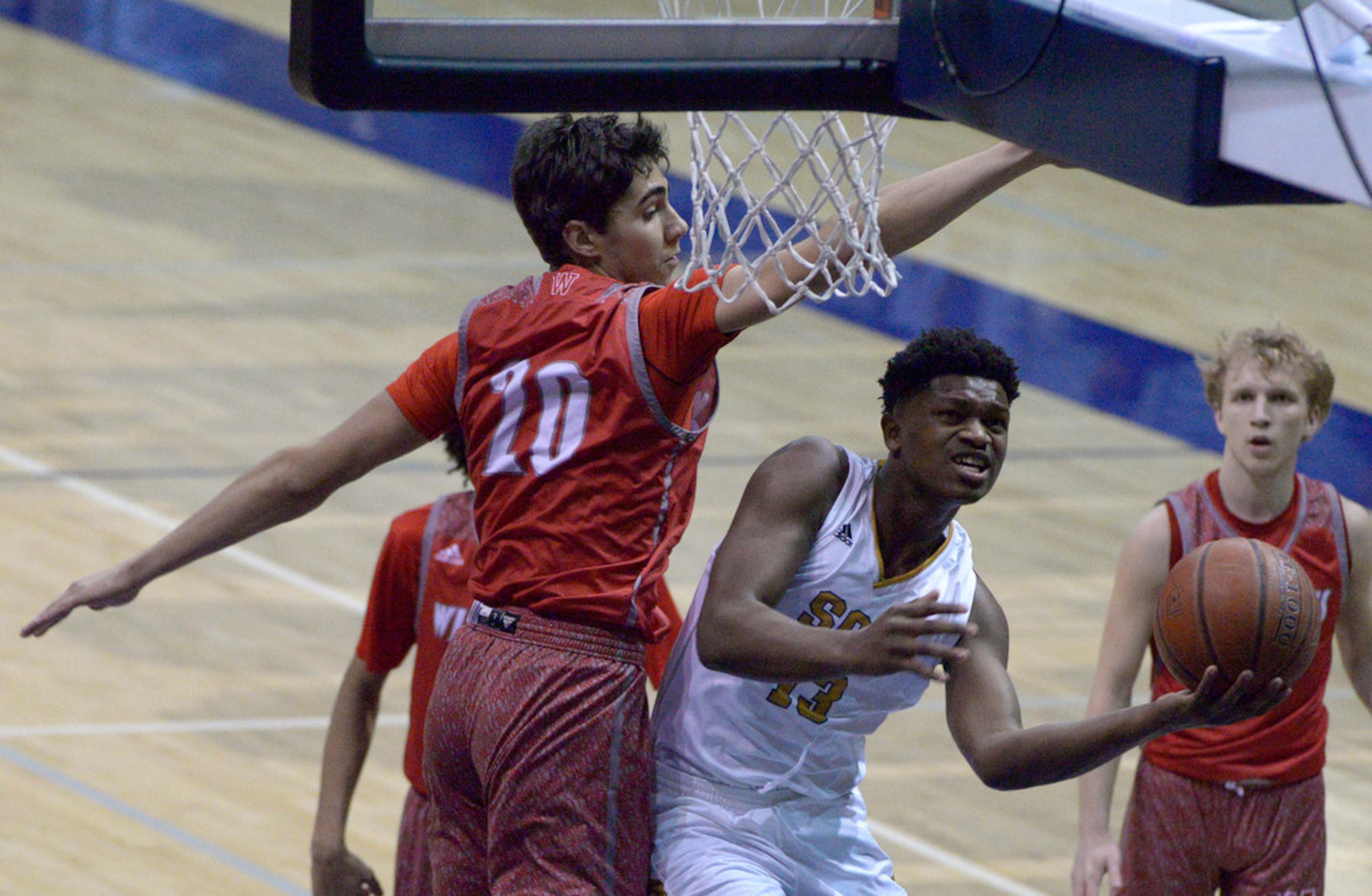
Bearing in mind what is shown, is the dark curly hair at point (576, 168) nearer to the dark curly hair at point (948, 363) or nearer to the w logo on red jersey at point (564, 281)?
the w logo on red jersey at point (564, 281)

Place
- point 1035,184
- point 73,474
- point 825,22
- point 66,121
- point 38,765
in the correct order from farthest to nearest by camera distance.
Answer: point 1035,184 < point 66,121 < point 73,474 < point 38,765 < point 825,22

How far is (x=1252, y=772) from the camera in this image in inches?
175

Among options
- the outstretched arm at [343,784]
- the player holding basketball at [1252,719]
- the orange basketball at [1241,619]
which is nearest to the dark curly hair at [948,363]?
the orange basketball at [1241,619]

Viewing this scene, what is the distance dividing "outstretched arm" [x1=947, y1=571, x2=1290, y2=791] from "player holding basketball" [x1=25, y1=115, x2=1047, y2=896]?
53cm

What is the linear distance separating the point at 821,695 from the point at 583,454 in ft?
1.87

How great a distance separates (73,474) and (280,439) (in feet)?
2.67

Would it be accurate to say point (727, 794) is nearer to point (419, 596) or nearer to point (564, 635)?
point (564, 635)

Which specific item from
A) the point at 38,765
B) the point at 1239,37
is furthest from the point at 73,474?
the point at 1239,37

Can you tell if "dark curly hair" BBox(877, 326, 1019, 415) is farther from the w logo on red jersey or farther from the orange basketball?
the w logo on red jersey

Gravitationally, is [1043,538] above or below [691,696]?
below

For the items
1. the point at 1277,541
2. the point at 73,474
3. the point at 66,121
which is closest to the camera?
the point at 1277,541

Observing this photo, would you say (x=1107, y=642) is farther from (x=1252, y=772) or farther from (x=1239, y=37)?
(x=1239, y=37)

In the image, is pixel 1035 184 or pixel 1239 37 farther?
pixel 1035 184

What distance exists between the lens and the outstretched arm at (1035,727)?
3.18 meters
